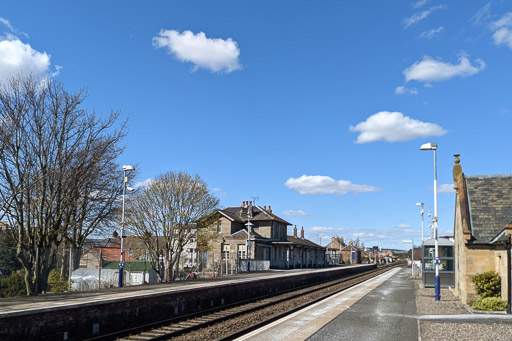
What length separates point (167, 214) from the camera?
123 ft

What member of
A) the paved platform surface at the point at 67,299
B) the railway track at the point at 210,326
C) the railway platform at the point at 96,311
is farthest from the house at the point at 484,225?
the paved platform surface at the point at 67,299

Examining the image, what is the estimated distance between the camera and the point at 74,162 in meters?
25.2

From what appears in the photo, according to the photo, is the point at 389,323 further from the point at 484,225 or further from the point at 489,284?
the point at 484,225

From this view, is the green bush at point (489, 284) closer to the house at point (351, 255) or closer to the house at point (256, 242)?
the house at point (256, 242)

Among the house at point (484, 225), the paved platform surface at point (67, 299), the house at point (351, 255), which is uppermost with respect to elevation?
the house at point (484, 225)

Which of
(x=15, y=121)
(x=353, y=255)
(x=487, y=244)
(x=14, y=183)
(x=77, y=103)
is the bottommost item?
(x=353, y=255)

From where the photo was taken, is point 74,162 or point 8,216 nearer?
point 8,216

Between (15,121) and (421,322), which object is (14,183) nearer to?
(15,121)

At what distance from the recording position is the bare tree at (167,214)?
36719 millimetres

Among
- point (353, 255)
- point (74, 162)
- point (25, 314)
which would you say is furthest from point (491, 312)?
point (353, 255)

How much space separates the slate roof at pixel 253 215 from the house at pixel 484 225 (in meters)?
39.3

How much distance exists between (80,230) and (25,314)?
21.1 metres

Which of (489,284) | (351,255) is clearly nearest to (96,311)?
(489,284)

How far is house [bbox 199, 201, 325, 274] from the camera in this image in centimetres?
5291
